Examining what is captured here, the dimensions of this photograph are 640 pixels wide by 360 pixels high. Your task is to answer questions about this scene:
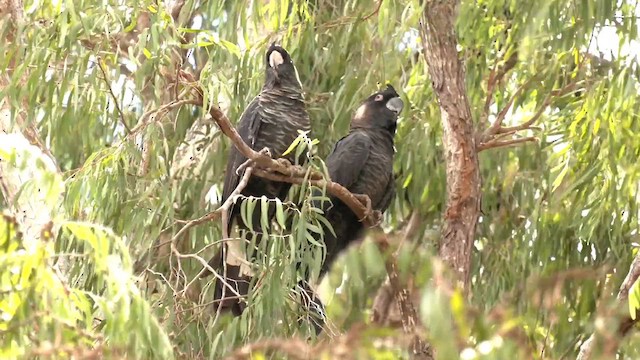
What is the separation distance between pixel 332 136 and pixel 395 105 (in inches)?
13.5

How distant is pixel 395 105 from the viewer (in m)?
3.85

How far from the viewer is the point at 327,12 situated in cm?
405

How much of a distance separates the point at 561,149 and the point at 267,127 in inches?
39.5

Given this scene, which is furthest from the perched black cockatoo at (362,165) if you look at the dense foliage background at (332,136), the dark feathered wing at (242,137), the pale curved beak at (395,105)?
the dark feathered wing at (242,137)

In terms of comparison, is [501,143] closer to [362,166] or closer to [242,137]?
[362,166]

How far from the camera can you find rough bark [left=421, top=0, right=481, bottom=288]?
11.2 ft

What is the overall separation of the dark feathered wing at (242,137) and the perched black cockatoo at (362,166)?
29 centimetres

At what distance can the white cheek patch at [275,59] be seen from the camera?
3.75 meters

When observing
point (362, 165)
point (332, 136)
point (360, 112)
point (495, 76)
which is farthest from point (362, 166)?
point (495, 76)

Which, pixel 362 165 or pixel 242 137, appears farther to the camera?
pixel 362 165

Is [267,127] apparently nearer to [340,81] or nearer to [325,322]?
[340,81]

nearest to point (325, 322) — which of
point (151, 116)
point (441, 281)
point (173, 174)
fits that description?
point (151, 116)

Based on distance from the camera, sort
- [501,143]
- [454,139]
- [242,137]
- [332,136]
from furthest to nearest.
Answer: [332,136] → [501,143] → [242,137] → [454,139]

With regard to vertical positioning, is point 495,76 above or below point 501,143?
above
